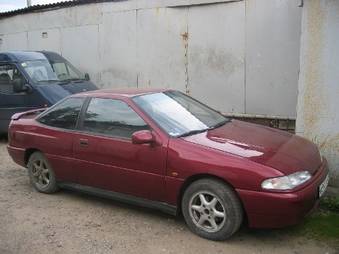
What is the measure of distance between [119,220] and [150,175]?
728mm

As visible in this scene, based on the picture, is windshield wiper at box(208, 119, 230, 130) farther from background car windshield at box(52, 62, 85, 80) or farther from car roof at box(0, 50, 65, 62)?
car roof at box(0, 50, 65, 62)

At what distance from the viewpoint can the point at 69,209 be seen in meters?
5.83

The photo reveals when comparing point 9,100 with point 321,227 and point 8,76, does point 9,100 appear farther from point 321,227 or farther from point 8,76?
point 321,227

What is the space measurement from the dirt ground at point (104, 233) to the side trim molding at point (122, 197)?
193 mm

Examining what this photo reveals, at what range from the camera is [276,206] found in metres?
4.42

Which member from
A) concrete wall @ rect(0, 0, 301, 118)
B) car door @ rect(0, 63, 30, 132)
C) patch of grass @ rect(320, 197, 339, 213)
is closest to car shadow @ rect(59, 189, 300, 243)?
Result: patch of grass @ rect(320, 197, 339, 213)

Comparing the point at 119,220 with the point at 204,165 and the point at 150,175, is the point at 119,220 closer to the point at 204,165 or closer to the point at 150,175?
the point at 150,175

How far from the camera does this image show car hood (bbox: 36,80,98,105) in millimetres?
9695

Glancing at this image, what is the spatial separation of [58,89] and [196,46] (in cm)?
312

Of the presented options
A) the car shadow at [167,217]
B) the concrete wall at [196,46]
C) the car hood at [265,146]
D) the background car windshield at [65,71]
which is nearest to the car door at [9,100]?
the background car windshield at [65,71]

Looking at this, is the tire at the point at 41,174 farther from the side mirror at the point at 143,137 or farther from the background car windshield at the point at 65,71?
the background car windshield at the point at 65,71

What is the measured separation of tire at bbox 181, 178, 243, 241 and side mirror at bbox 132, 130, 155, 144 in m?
0.66

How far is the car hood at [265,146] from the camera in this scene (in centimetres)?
468

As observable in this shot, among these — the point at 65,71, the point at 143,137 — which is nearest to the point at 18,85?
the point at 65,71
